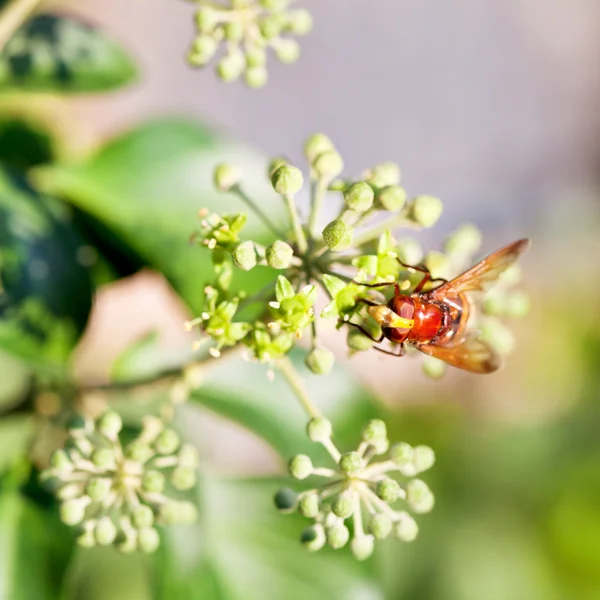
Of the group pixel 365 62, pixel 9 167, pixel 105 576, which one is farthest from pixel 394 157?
pixel 9 167

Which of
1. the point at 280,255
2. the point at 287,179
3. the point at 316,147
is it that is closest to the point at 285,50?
the point at 316,147

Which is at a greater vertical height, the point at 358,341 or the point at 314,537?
the point at 358,341

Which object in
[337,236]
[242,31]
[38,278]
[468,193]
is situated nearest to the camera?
[337,236]

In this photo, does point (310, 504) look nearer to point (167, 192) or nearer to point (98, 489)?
point (98, 489)

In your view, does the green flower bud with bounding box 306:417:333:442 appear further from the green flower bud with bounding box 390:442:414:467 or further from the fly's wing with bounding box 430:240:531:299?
the fly's wing with bounding box 430:240:531:299

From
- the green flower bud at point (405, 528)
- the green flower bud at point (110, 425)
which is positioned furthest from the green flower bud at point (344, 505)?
the green flower bud at point (110, 425)

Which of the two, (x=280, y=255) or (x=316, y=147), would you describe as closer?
(x=280, y=255)

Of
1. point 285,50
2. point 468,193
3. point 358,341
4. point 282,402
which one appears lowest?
point 468,193
